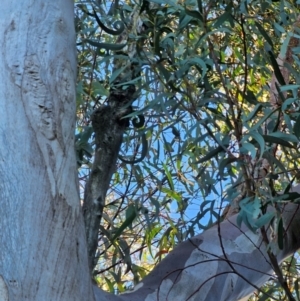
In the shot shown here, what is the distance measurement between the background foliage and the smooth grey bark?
1.35ft

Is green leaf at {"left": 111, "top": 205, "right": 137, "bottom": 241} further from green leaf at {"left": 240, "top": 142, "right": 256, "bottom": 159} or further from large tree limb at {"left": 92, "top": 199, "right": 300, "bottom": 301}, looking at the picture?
green leaf at {"left": 240, "top": 142, "right": 256, "bottom": 159}

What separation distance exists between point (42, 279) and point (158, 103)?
0.73m

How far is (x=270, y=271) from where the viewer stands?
1615mm

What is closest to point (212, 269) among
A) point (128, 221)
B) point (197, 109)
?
point (128, 221)

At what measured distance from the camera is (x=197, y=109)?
4.70 feet

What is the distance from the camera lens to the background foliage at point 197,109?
4.39 ft

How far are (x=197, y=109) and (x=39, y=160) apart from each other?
0.63 m

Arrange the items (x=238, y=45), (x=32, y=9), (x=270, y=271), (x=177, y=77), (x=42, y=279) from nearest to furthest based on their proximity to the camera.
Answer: (x=42, y=279) < (x=32, y=9) < (x=177, y=77) < (x=270, y=271) < (x=238, y=45)

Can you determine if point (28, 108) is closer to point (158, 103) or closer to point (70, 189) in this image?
point (70, 189)

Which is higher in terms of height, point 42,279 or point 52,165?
point 52,165

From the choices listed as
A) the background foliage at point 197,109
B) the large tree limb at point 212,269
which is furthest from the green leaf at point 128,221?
the large tree limb at point 212,269

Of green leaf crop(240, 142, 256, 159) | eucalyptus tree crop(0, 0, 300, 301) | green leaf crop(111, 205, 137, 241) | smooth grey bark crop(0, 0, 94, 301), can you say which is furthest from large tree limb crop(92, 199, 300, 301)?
smooth grey bark crop(0, 0, 94, 301)

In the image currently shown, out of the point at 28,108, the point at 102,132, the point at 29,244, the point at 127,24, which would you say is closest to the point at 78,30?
the point at 127,24

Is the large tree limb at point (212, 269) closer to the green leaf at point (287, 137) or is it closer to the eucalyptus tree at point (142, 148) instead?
the eucalyptus tree at point (142, 148)
